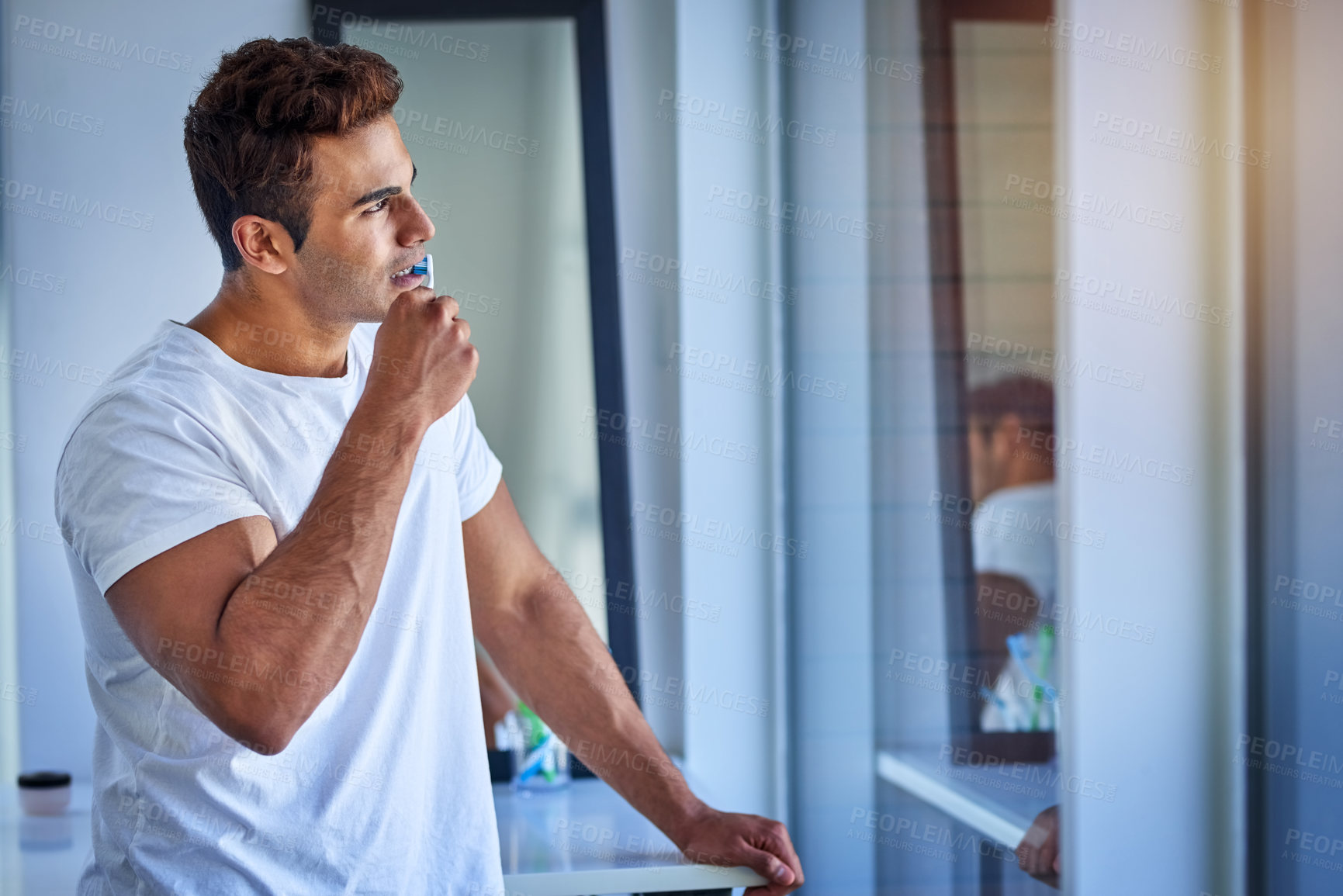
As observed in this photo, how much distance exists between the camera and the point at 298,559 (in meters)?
1.07

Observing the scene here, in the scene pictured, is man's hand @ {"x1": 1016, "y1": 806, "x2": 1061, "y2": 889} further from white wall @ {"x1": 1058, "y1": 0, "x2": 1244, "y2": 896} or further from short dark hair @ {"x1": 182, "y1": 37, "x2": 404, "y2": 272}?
short dark hair @ {"x1": 182, "y1": 37, "x2": 404, "y2": 272}

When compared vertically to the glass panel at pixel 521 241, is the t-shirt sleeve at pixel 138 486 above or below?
below

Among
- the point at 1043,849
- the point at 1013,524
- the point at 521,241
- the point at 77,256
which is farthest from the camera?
the point at 521,241

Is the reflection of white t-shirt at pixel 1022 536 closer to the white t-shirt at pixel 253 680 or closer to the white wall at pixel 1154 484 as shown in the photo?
the white wall at pixel 1154 484

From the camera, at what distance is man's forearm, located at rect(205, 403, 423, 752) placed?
40.6 inches

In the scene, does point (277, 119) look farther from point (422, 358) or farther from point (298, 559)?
point (298, 559)

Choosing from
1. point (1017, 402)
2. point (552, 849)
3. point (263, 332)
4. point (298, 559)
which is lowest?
point (552, 849)

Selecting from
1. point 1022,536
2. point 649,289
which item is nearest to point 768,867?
point 1022,536

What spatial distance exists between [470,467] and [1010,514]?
2.58 feet

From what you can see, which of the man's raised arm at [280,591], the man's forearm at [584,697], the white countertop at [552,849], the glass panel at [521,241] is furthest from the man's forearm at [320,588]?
the glass panel at [521,241]

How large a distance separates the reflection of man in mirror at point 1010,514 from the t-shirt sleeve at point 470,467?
28.9 inches

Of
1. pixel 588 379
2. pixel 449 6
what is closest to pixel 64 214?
pixel 449 6

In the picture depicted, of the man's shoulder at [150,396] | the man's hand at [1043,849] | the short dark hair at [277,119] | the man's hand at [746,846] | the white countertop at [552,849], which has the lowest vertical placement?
the white countertop at [552,849]

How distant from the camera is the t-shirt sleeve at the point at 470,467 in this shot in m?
1.50
